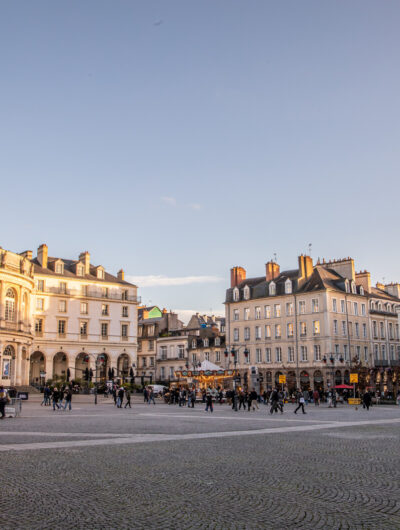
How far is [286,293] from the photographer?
74625mm

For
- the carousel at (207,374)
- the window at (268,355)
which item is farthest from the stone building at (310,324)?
the carousel at (207,374)

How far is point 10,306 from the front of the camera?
5941 centimetres

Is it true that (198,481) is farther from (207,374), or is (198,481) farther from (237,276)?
(237,276)

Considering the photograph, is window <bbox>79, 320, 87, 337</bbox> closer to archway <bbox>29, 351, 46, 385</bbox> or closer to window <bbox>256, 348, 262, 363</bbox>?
archway <bbox>29, 351, 46, 385</bbox>

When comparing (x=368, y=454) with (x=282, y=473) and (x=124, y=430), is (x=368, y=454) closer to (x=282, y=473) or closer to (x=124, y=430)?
(x=282, y=473)

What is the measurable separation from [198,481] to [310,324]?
62611 millimetres

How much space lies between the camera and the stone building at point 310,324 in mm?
69875

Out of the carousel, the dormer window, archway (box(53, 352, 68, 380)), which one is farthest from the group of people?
the dormer window

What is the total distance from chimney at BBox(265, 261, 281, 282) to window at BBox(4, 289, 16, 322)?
35.6 meters

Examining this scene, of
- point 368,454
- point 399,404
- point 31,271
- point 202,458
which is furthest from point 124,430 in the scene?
point 31,271

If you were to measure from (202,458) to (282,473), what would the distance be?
9.13 ft

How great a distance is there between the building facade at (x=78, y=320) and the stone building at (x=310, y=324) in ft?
50.6

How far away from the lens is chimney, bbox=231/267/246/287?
8400 centimetres

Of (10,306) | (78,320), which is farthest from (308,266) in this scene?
(10,306)
